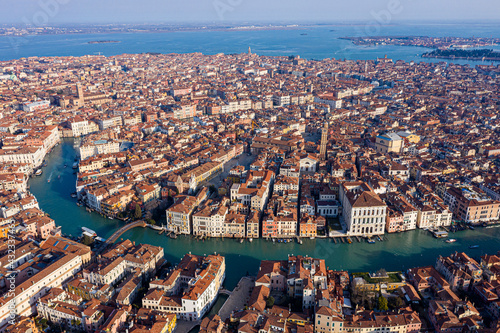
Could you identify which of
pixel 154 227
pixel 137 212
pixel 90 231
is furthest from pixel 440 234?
pixel 90 231

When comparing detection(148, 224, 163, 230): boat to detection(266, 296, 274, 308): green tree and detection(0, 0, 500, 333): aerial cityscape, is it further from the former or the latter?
detection(266, 296, 274, 308): green tree

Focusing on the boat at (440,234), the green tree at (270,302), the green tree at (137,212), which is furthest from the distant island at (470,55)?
the green tree at (270,302)

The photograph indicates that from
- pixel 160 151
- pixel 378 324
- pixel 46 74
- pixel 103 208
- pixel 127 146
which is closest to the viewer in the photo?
pixel 378 324

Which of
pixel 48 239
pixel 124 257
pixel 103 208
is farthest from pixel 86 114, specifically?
pixel 124 257

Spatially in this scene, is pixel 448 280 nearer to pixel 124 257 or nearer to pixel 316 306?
pixel 316 306

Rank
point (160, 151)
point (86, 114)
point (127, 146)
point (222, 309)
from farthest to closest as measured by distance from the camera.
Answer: point (86, 114), point (127, 146), point (160, 151), point (222, 309)

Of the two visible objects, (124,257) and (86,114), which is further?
(86,114)

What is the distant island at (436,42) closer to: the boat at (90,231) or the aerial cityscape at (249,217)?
the aerial cityscape at (249,217)

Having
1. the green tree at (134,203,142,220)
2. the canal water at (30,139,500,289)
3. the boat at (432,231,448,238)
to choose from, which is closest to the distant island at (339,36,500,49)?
the boat at (432,231,448,238)

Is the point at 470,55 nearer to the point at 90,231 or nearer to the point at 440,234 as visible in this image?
the point at 440,234
